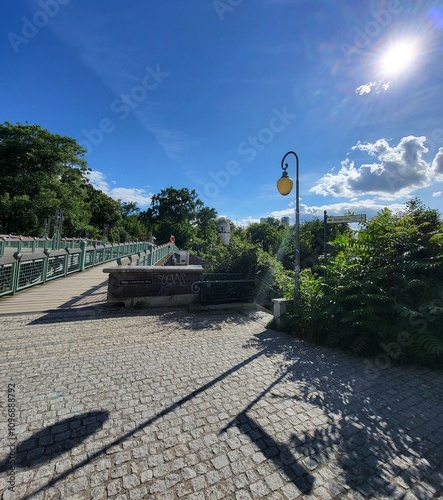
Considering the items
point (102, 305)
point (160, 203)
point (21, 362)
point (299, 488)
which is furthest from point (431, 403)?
point (160, 203)

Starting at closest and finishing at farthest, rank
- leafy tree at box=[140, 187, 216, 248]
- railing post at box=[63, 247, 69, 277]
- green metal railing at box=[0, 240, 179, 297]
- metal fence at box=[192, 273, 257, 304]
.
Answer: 1. green metal railing at box=[0, 240, 179, 297]
2. metal fence at box=[192, 273, 257, 304]
3. railing post at box=[63, 247, 69, 277]
4. leafy tree at box=[140, 187, 216, 248]

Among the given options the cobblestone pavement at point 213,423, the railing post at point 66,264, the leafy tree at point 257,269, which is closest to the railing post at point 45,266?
the railing post at point 66,264

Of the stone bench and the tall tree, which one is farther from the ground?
the tall tree

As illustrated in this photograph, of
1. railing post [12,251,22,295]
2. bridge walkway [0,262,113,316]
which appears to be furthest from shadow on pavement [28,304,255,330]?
railing post [12,251,22,295]

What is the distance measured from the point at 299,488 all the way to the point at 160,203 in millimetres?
61725

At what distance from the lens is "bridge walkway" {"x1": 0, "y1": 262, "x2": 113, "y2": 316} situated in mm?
5953

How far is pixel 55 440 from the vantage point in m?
2.06

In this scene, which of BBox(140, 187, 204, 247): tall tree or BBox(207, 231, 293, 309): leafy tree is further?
BBox(140, 187, 204, 247): tall tree

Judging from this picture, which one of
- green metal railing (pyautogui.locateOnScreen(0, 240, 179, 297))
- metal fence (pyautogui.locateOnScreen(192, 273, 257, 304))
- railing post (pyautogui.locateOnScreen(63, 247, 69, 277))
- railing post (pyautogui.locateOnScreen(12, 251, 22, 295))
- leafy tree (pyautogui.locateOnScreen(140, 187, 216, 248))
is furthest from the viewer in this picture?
leafy tree (pyautogui.locateOnScreen(140, 187, 216, 248))

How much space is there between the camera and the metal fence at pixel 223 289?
702 cm

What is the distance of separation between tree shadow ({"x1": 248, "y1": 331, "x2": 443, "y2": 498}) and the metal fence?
3.37m

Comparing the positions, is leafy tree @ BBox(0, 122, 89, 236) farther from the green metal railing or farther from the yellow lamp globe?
the yellow lamp globe

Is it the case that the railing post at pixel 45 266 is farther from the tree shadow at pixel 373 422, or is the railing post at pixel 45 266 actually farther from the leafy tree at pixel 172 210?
the leafy tree at pixel 172 210

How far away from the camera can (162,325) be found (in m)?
5.36
